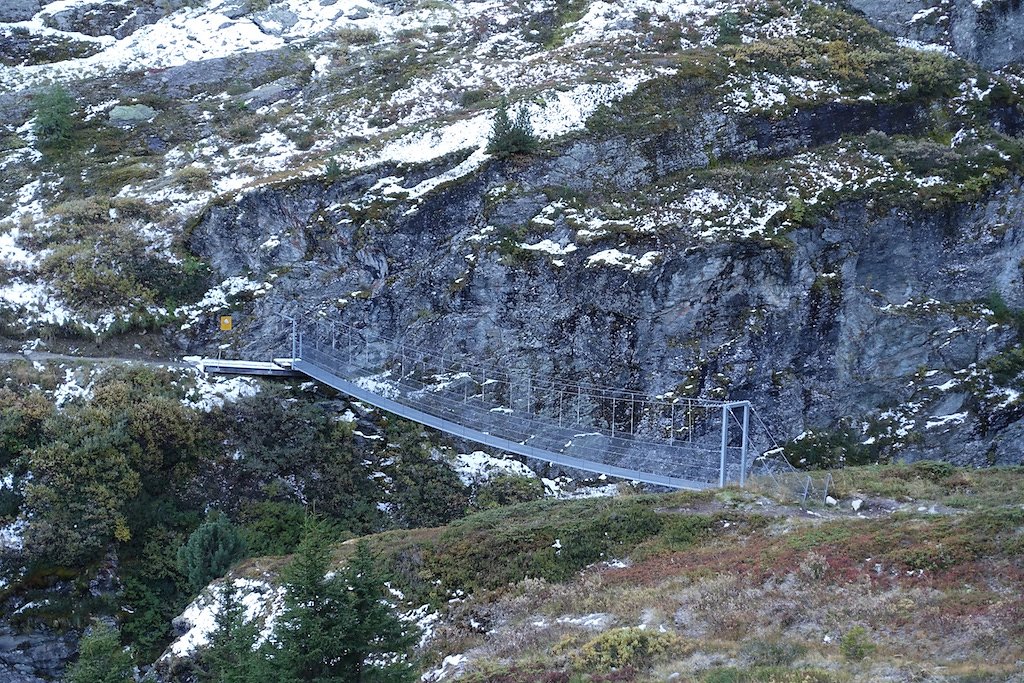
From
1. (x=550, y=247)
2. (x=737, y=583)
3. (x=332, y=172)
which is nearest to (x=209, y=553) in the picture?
(x=737, y=583)

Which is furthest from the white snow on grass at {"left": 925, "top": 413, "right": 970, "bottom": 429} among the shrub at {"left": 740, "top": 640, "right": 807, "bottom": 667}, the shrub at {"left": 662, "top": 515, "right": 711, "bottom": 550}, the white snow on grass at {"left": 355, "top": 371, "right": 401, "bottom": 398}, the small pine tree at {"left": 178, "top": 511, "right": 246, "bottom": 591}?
the small pine tree at {"left": 178, "top": 511, "right": 246, "bottom": 591}

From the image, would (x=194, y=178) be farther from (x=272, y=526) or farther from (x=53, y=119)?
(x=272, y=526)

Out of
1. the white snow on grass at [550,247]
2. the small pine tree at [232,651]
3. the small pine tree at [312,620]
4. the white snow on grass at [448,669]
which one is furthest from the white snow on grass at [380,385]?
the small pine tree at [312,620]

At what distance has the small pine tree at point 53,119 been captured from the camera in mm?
36031

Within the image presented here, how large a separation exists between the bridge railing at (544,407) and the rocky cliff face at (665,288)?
60cm

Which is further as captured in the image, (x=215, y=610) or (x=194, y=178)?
(x=194, y=178)

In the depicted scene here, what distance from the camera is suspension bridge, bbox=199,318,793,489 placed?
2586 cm

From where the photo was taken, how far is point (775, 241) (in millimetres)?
28141

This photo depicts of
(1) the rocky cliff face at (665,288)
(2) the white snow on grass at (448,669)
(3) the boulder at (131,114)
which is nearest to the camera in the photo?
(2) the white snow on grass at (448,669)

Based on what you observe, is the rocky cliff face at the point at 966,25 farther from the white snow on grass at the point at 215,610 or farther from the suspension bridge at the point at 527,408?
the white snow on grass at the point at 215,610

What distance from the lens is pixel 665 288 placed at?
27812mm

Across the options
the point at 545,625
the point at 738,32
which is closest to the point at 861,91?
the point at 738,32

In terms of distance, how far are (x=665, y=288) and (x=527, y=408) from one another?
548 centimetres

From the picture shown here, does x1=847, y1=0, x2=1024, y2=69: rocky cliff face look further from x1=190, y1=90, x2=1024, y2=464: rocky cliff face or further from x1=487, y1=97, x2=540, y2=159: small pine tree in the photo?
x1=487, y1=97, x2=540, y2=159: small pine tree
